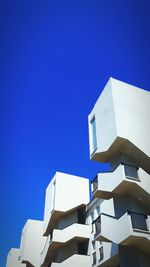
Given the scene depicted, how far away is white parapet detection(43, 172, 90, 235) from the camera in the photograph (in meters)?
33.0

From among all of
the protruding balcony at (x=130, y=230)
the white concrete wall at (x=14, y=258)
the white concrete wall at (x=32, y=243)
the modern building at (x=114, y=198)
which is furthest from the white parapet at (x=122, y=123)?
the white concrete wall at (x=14, y=258)

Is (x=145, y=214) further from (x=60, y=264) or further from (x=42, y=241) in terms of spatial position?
(x=42, y=241)

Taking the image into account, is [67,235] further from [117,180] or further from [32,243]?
[117,180]

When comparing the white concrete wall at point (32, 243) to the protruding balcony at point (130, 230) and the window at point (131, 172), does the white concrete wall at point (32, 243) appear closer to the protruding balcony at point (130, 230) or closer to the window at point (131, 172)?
the protruding balcony at point (130, 230)

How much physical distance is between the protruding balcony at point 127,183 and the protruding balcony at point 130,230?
172 centimetres

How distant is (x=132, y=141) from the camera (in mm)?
20078

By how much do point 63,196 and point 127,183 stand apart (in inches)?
643

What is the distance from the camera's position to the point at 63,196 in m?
33.8

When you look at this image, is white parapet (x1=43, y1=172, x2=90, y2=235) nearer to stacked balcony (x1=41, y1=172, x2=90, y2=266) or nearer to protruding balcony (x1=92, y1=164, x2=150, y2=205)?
stacked balcony (x1=41, y1=172, x2=90, y2=266)

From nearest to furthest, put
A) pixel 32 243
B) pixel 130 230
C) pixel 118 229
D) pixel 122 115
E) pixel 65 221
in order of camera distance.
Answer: pixel 130 230, pixel 118 229, pixel 122 115, pixel 65 221, pixel 32 243

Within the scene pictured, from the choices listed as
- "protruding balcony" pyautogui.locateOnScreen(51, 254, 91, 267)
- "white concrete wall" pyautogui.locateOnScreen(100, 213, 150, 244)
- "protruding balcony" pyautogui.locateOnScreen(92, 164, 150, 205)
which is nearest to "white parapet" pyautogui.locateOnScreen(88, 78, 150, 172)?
"protruding balcony" pyautogui.locateOnScreen(92, 164, 150, 205)

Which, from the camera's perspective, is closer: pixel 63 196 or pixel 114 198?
pixel 114 198

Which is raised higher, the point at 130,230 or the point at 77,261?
the point at 77,261

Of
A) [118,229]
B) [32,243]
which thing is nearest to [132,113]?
[118,229]
